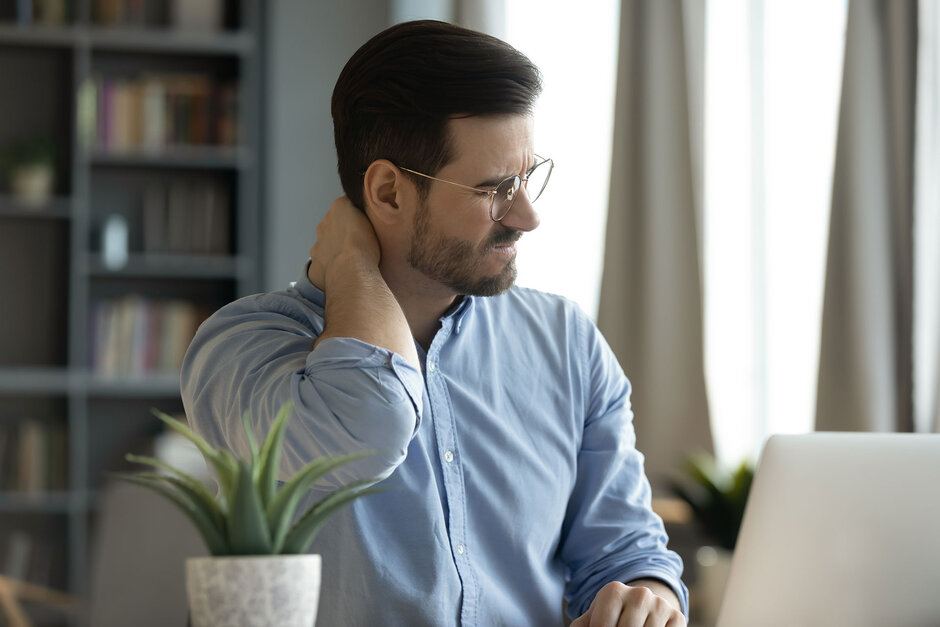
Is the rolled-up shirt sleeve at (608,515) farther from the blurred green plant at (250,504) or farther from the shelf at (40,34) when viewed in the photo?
the shelf at (40,34)

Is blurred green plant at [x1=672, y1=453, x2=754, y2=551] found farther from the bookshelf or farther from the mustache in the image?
the bookshelf

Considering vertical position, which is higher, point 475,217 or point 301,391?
point 475,217

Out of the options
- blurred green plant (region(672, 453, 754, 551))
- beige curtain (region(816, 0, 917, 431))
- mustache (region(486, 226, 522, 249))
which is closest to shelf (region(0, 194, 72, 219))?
blurred green plant (region(672, 453, 754, 551))

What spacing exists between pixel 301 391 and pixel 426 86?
51 centimetres

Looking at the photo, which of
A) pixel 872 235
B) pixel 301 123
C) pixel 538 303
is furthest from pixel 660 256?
pixel 538 303

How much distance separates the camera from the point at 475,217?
56.0 inches

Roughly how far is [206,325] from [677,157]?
255cm

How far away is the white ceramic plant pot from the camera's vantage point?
0.73 meters

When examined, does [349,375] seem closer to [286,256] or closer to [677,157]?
[677,157]

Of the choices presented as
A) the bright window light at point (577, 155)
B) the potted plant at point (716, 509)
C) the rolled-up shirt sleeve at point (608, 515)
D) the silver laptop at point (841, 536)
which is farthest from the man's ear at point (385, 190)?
the bright window light at point (577, 155)

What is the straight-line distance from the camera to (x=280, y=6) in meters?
4.12

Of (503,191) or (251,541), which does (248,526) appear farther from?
(503,191)

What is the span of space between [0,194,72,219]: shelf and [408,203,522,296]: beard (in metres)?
3.07

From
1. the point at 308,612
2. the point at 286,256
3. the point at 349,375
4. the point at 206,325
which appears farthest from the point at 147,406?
the point at 308,612
